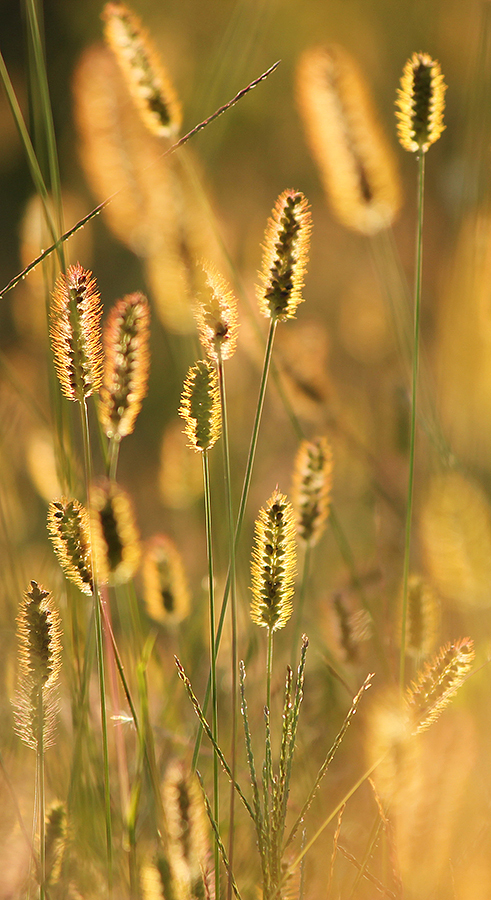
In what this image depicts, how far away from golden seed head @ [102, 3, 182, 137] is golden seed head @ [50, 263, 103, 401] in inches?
6.5

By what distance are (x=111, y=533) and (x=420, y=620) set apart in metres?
0.20

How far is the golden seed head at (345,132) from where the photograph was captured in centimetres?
45

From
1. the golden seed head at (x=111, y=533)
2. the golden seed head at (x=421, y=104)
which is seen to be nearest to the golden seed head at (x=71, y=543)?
the golden seed head at (x=111, y=533)

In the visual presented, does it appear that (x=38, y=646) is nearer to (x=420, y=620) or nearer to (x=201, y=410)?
(x=201, y=410)

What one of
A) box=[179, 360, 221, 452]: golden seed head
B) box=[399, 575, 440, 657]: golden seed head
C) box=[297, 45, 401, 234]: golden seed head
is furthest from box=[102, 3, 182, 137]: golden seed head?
box=[399, 575, 440, 657]: golden seed head

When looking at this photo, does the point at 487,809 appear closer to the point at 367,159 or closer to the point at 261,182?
the point at 367,159

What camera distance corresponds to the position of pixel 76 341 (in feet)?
0.90

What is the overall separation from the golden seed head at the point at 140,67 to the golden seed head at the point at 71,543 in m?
0.24

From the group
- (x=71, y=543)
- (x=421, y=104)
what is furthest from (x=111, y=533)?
(x=421, y=104)

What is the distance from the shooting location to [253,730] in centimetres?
51

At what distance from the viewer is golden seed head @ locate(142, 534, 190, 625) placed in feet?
1.30

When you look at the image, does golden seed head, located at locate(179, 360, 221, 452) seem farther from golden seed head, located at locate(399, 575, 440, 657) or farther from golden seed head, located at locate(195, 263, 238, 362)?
golden seed head, located at locate(399, 575, 440, 657)

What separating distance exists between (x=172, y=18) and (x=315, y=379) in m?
1.03

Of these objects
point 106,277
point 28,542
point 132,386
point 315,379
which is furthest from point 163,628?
point 106,277
